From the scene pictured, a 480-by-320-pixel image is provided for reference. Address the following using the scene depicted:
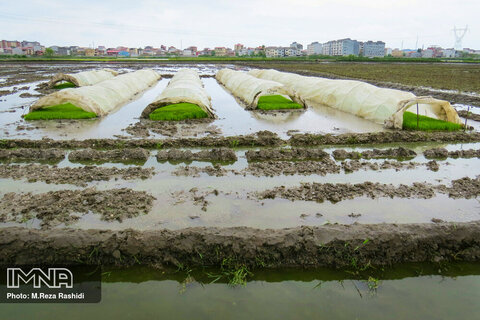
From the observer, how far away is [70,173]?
6285 mm

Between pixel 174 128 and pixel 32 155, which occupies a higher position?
pixel 174 128

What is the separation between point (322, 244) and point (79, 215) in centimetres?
341

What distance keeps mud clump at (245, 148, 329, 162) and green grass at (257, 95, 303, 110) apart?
18.6 feet

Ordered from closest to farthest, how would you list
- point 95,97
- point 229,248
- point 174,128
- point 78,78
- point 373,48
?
point 229,248, point 174,128, point 95,97, point 78,78, point 373,48

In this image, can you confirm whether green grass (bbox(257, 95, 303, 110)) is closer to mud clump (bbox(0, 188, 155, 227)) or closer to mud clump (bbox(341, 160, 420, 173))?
mud clump (bbox(341, 160, 420, 173))

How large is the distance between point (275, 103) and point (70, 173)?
9.19m

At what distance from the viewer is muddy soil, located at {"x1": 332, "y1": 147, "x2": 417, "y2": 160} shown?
7527 mm

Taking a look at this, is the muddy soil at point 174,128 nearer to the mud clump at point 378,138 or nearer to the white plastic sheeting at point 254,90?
the mud clump at point 378,138

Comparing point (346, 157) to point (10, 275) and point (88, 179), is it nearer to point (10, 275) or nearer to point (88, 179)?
point (88, 179)

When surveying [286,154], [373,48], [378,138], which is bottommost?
[286,154]

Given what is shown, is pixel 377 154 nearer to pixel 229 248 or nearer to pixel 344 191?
pixel 344 191

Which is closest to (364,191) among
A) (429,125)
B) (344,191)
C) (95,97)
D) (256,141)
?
(344,191)

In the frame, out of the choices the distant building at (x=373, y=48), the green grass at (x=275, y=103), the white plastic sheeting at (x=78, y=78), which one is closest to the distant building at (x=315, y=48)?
the distant building at (x=373, y=48)

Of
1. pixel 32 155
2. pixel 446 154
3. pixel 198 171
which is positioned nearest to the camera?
pixel 198 171
